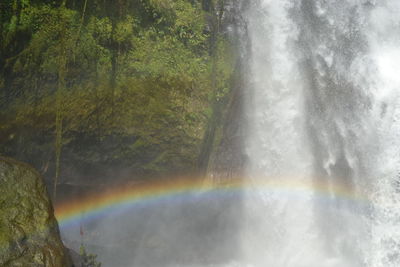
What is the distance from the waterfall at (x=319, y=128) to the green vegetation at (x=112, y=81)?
1.31 m

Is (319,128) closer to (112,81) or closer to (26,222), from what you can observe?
A: (112,81)

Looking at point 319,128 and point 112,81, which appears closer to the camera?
point 112,81

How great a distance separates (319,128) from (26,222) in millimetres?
7638

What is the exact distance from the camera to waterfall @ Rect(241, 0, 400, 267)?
10.2m

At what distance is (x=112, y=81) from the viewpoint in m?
9.11

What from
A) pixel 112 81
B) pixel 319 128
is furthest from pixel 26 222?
pixel 319 128

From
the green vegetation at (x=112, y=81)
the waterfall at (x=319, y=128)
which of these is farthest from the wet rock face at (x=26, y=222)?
the waterfall at (x=319, y=128)

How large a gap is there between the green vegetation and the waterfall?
1.31 meters

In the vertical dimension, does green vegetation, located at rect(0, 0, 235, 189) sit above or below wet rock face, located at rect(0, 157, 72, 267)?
above

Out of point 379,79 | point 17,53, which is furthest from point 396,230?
point 17,53

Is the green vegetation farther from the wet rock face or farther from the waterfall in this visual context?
the wet rock face

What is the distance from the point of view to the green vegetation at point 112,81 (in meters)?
8.11

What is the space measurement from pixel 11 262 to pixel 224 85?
694cm

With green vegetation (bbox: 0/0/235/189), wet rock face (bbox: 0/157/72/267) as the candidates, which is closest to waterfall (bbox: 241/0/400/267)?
green vegetation (bbox: 0/0/235/189)
